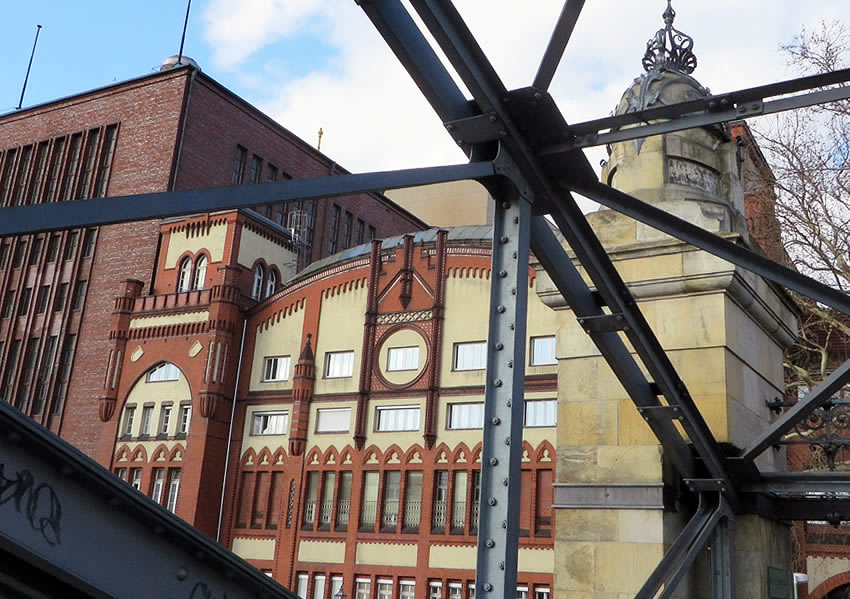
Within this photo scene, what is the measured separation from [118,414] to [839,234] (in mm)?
33248

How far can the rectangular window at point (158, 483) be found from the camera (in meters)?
38.1

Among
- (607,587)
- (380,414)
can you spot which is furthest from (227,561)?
(380,414)

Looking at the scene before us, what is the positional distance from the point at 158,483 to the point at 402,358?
494 inches

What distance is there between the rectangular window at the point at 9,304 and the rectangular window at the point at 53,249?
2.83m

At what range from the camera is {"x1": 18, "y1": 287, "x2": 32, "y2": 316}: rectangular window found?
46844 mm

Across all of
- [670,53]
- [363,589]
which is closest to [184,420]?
[363,589]

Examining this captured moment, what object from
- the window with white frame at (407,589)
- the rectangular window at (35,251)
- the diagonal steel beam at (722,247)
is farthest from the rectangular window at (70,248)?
the diagonal steel beam at (722,247)

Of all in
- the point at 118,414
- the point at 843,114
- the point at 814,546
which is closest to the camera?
the point at 843,114

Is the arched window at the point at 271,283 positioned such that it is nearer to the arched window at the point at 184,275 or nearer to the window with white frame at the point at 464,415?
the arched window at the point at 184,275

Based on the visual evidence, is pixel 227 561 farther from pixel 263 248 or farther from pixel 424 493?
pixel 263 248

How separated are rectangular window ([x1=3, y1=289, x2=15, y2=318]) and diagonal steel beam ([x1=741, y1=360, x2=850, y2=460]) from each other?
4853 centimetres

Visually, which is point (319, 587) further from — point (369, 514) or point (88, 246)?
point (88, 246)

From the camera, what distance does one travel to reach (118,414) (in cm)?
4072

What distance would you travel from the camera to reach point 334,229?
50688 mm
